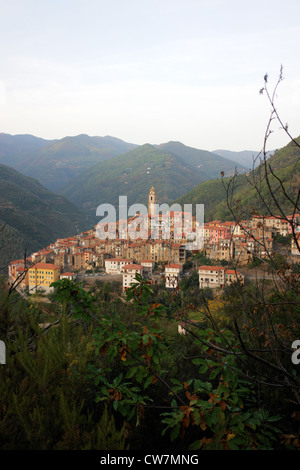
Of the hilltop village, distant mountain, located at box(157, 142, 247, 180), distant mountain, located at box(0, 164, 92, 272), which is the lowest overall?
the hilltop village

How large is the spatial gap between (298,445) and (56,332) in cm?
135

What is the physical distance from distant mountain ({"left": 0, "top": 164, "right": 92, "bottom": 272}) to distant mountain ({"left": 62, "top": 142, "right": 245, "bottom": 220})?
1434 centimetres

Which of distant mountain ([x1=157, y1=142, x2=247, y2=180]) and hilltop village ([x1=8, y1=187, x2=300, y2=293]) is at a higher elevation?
distant mountain ([x1=157, y1=142, x2=247, y2=180])

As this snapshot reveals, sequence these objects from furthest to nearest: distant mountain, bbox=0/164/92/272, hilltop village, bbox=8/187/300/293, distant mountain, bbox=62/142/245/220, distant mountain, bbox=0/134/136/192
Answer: distant mountain, bbox=0/134/136/192
distant mountain, bbox=62/142/245/220
distant mountain, bbox=0/164/92/272
hilltop village, bbox=8/187/300/293

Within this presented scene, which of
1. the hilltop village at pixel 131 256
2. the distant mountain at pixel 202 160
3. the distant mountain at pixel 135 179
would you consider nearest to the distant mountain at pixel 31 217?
the hilltop village at pixel 131 256

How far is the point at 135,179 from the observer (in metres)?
99.0

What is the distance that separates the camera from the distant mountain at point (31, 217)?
43.3 meters

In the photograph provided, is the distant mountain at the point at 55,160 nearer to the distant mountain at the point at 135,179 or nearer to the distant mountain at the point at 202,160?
the distant mountain at the point at 135,179

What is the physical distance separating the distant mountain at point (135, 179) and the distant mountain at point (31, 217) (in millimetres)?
14340

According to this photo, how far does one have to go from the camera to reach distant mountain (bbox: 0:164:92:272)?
142ft

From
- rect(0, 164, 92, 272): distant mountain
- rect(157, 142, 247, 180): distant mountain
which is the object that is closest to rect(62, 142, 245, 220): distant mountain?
rect(157, 142, 247, 180): distant mountain

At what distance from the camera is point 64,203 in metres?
79.4

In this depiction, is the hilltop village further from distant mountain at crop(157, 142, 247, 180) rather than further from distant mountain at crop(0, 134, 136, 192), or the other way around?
distant mountain at crop(157, 142, 247, 180)
